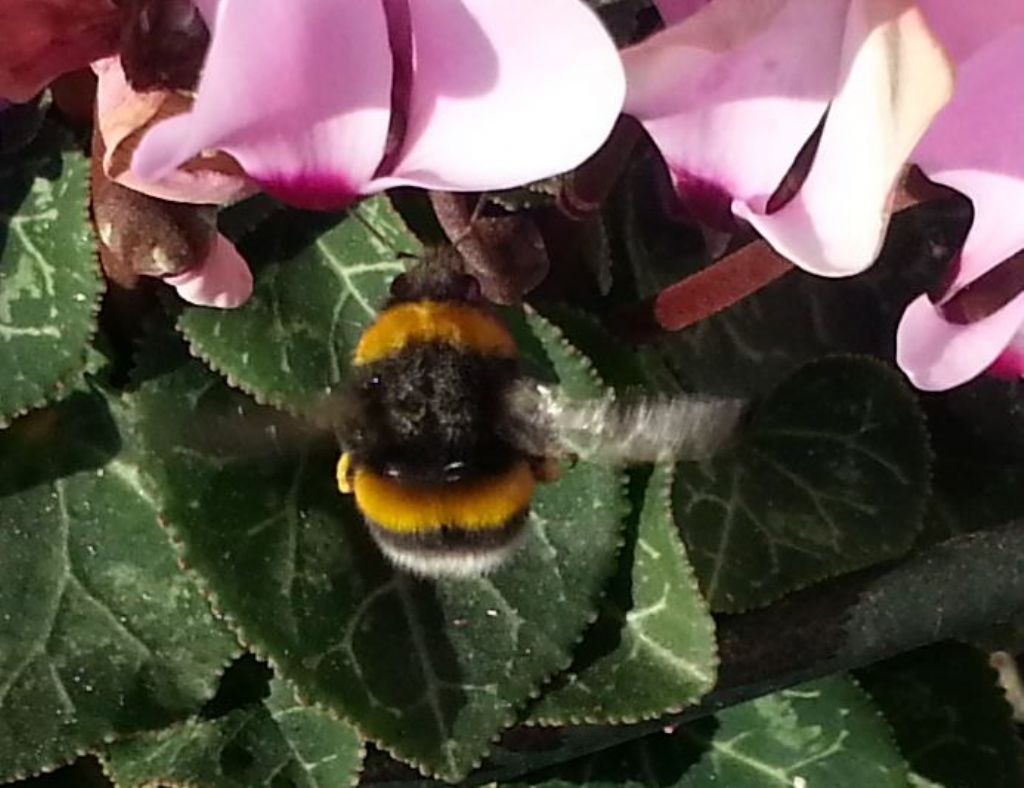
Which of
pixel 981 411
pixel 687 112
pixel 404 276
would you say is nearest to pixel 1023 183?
pixel 687 112

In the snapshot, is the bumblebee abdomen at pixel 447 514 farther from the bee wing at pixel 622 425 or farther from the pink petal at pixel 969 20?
the pink petal at pixel 969 20

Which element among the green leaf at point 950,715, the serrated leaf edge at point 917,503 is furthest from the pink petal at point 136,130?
the green leaf at point 950,715

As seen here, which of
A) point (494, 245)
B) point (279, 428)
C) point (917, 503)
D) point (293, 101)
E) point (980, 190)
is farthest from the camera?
point (917, 503)

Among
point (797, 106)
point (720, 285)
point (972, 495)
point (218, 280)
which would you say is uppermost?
point (797, 106)

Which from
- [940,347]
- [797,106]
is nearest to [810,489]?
[940,347]

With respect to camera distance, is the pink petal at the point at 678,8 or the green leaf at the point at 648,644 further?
the green leaf at the point at 648,644

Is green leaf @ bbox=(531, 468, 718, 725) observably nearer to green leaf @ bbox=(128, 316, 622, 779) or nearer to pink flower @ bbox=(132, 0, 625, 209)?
green leaf @ bbox=(128, 316, 622, 779)

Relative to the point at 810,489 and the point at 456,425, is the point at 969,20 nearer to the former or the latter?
the point at 456,425

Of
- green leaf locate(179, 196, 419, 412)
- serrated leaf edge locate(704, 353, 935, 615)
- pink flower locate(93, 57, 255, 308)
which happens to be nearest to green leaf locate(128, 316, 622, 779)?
green leaf locate(179, 196, 419, 412)
